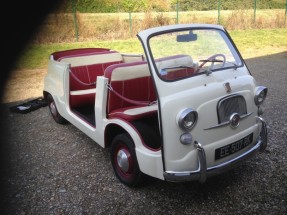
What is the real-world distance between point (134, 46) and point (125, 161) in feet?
32.1

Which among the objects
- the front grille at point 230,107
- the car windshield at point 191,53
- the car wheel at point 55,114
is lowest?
the car wheel at point 55,114

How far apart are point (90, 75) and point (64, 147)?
1.25 meters

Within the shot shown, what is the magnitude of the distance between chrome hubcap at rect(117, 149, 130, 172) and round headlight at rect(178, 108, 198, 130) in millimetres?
810

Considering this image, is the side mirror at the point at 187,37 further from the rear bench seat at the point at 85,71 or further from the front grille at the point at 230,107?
the rear bench seat at the point at 85,71

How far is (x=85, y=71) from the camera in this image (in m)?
4.57

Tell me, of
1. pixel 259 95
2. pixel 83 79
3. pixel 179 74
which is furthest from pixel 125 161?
pixel 83 79

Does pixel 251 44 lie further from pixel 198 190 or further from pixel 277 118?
pixel 198 190

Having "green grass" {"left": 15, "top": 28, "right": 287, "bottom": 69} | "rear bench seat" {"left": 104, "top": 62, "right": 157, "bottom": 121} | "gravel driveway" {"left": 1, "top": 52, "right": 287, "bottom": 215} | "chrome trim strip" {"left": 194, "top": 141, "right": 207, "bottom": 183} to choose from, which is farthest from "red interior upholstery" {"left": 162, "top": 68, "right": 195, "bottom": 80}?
"green grass" {"left": 15, "top": 28, "right": 287, "bottom": 69}

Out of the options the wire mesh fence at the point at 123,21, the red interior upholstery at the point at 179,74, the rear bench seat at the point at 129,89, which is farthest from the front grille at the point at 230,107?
the wire mesh fence at the point at 123,21

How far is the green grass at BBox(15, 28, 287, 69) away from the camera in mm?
10648

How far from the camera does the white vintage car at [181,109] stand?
8.07 feet

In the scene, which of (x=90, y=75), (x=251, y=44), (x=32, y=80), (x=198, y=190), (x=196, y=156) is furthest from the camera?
(x=251, y=44)

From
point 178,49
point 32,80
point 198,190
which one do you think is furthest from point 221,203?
point 32,80

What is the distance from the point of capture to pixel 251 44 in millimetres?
12227
